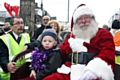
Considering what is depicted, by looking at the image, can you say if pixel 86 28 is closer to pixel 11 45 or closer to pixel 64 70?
pixel 64 70

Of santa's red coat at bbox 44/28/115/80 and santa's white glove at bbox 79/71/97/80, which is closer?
santa's white glove at bbox 79/71/97/80

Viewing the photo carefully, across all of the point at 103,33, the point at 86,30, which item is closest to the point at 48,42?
the point at 86,30

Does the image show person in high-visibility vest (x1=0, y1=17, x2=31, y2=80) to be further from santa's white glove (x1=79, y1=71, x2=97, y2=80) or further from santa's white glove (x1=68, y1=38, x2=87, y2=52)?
santa's white glove (x1=79, y1=71, x2=97, y2=80)

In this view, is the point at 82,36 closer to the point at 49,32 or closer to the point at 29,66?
the point at 49,32

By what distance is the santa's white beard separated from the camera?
4.01 meters

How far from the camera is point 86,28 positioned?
408 cm

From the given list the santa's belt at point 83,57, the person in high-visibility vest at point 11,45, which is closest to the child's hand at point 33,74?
the person in high-visibility vest at point 11,45

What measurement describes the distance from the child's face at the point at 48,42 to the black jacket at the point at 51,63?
0.47 ft

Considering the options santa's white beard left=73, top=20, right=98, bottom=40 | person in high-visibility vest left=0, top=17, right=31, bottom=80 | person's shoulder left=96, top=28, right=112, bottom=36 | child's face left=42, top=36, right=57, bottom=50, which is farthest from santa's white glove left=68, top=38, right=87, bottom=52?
person in high-visibility vest left=0, top=17, right=31, bottom=80

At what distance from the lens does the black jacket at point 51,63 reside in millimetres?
4090

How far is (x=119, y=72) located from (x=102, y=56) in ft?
1.74

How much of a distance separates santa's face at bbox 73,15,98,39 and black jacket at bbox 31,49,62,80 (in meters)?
0.42

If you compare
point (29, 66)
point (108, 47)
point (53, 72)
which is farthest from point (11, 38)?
point (108, 47)

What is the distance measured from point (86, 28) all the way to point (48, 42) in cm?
65
